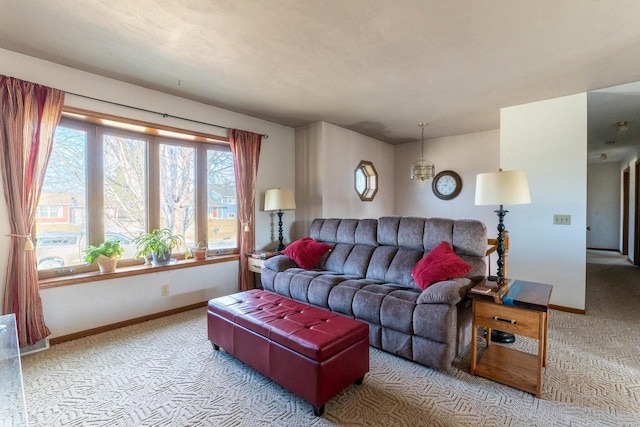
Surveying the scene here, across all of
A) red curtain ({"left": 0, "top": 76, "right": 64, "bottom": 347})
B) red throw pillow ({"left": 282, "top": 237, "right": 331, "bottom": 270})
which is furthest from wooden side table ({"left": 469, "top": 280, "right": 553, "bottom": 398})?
red curtain ({"left": 0, "top": 76, "right": 64, "bottom": 347})

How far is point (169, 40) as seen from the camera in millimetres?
2213

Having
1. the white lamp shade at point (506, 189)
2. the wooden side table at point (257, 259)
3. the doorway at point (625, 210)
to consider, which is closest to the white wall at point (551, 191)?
the white lamp shade at point (506, 189)

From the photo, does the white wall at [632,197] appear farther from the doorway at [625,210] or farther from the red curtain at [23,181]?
the red curtain at [23,181]

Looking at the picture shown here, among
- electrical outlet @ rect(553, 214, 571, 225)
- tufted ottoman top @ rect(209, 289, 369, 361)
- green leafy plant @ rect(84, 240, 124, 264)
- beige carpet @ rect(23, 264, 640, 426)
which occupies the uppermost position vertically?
electrical outlet @ rect(553, 214, 571, 225)

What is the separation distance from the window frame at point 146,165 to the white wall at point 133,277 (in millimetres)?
87

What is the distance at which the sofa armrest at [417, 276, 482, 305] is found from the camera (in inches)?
82.4

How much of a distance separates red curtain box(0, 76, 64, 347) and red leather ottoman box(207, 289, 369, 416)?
5.03 feet

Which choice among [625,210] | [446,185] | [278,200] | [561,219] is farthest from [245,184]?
[625,210]

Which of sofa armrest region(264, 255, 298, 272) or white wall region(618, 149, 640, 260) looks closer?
sofa armrest region(264, 255, 298, 272)

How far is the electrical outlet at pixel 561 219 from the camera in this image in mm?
3371

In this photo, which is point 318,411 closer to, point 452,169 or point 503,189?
point 503,189

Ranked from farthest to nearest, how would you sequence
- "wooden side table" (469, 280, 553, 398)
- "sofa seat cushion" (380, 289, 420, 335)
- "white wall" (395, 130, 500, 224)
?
"white wall" (395, 130, 500, 224)
"sofa seat cushion" (380, 289, 420, 335)
"wooden side table" (469, 280, 553, 398)

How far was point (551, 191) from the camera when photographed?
3477 millimetres

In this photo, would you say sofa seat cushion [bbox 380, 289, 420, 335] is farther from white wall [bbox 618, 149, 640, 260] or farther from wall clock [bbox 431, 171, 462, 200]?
white wall [bbox 618, 149, 640, 260]
